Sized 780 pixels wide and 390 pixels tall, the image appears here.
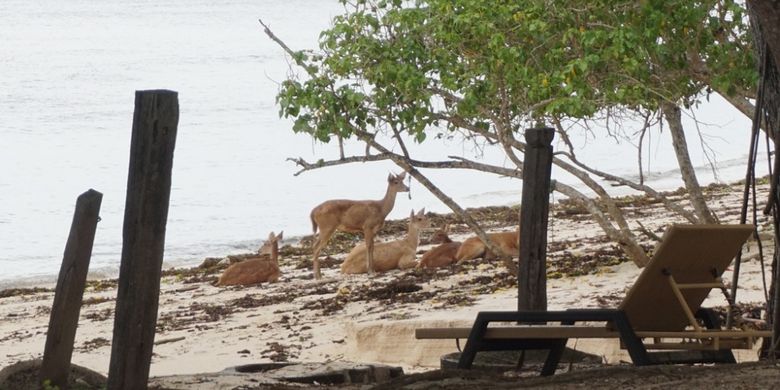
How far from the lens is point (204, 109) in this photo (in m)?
55.5

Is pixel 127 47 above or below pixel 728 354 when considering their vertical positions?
above

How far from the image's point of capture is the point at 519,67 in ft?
36.8

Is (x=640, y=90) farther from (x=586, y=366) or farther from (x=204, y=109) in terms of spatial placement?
(x=204, y=109)

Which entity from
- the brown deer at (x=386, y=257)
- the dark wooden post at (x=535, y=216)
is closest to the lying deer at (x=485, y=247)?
the brown deer at (x=386, y=257)

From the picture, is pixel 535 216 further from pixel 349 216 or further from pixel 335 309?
pixel 349 216

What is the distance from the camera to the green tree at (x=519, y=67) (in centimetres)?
1035

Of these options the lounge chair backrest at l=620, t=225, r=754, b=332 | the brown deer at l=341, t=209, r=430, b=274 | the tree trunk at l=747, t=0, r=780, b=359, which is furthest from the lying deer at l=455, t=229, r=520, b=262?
the lounge chair backrest at l=620, t=225, r=754, b=332

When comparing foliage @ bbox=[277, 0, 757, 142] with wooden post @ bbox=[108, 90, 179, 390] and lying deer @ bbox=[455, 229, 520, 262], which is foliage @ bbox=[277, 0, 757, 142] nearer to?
lying deer @ bbox=[455, 229, 520, 262]

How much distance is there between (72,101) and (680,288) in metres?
50.9

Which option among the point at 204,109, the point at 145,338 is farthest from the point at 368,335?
the point at 204,109

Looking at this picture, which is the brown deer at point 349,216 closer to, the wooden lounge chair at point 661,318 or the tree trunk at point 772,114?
the tree trunk at point 772,114

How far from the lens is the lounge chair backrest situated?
6527mm

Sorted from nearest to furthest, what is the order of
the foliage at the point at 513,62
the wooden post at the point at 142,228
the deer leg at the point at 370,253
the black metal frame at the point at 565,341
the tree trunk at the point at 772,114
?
1. the black metal frame at the point at 565,341
2. the wooden post at the point at 142,228
3. the tree trunk at the point at 772,114
4. the foliage at the point at 513,62
5. the deer leg at the point at 370,253

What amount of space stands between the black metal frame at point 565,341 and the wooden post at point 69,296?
7.77ft
